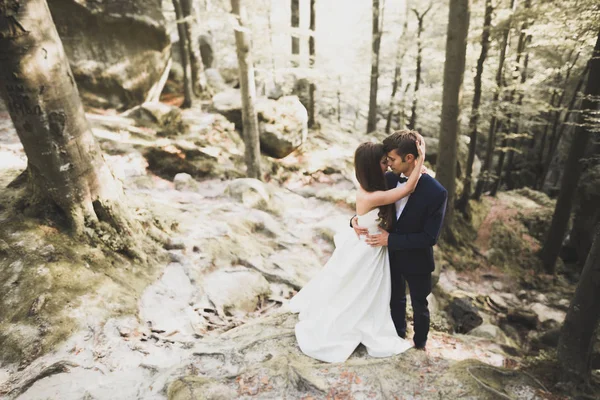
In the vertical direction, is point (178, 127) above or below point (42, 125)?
below

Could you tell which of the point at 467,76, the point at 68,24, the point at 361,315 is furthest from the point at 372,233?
the point at 467,76

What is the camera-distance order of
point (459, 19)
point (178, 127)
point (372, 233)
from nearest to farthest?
point (372, 233) < point (459, 19) < point (178, 127)

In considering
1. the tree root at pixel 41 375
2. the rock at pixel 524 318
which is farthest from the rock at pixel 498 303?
the tree root at pixel 41 375

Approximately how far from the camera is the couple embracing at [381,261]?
9.88 feet

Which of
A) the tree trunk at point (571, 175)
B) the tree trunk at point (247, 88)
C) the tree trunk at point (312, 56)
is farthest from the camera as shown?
the tree trunk at point (312, 56)

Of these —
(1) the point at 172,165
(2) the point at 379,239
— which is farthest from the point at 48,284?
(1) the point at 172,165

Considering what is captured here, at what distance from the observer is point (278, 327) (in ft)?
13.2

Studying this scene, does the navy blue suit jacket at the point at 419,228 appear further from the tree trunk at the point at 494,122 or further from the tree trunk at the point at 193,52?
the tree trunk at the point at 193,52

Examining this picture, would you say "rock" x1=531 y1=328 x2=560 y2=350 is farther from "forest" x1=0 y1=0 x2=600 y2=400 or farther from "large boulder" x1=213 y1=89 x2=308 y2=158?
"large boulder" x1=213 y1=89 x2=308 y2=158

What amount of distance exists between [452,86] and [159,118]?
9629 mm

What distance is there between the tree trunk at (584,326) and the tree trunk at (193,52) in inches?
535

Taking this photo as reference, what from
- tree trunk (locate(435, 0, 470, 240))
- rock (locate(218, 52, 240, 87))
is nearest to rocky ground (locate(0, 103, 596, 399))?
tree trunk (locate(435, 0, 470, 240))

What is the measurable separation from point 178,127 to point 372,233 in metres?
10.1

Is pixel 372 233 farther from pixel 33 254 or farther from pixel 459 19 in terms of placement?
pixel 459 19
